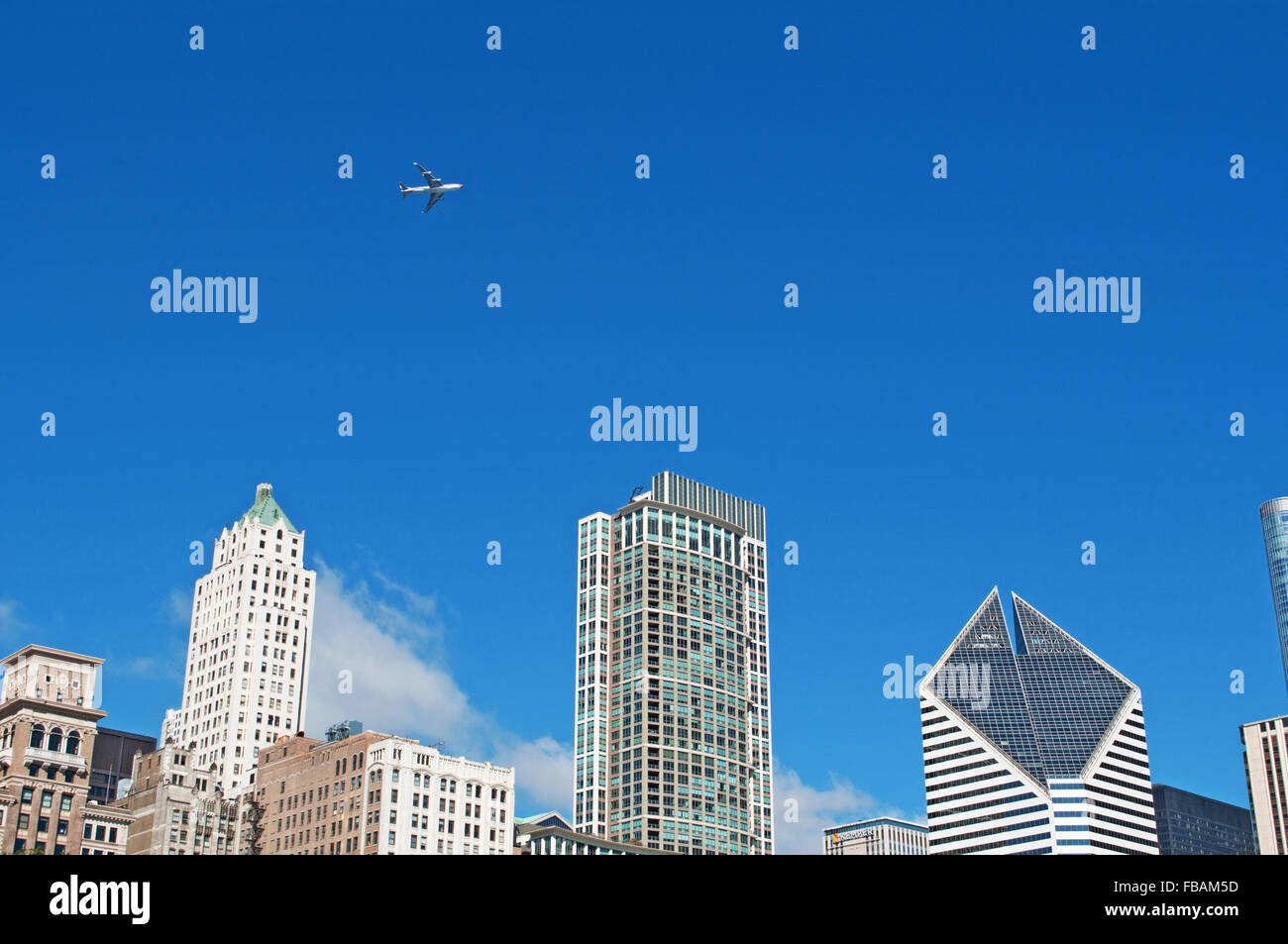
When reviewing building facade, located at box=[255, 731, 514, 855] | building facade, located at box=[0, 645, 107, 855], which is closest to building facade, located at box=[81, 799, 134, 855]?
building facade, located at box=[0, 645, 107, 855]

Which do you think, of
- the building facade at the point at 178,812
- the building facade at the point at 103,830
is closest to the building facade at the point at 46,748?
the building facade at the point at 103,830

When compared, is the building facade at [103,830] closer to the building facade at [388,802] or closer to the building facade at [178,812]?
the building facade at [178,812]

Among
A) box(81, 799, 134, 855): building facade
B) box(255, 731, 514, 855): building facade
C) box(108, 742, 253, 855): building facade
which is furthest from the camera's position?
box(108, 742, 253, 855): building facade

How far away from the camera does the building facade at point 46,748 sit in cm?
15275

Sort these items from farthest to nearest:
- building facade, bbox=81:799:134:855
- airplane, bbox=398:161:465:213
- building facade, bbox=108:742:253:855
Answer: building facade, bbox=108:742:253:855 → building facade, bbox=81:799:134:855 → airplane, bbox=398:161:465:213

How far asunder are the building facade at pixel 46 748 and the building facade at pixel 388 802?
25.9 m

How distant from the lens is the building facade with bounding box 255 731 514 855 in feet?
554

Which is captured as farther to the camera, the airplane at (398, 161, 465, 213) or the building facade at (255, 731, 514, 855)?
the building facade at (255, 731, 514, 855)

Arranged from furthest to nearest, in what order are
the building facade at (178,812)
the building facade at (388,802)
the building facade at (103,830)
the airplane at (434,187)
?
the building facade at (178,812) → the building facade at (388,802) → the building facade at (103,830) → the airplane at (434,187)

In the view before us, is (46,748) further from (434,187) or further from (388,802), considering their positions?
(434,187)

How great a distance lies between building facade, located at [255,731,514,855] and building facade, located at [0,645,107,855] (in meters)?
25.9

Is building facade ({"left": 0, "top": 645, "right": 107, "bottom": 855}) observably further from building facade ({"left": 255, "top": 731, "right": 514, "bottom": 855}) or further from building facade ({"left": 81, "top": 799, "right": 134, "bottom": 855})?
building facade ({"left": 255, "top": 731, "right": 514, "bottom": 855})
